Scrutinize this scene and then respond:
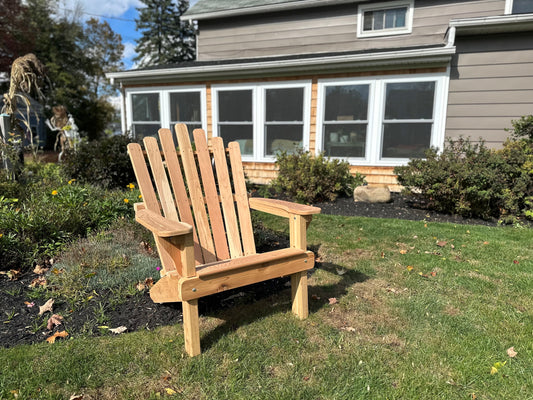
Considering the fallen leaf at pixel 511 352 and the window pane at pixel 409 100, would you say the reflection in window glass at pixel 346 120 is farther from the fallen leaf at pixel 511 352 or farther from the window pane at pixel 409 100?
the fallen leaf at pixel 511 352

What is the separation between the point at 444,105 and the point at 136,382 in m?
6.40

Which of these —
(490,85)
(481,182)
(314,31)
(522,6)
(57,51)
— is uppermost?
(57,51)

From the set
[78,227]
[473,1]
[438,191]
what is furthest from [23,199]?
[473,1]

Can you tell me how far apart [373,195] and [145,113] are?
5.97 meters

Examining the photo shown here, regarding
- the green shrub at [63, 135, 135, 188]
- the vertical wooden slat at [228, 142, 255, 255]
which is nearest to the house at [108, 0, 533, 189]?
the green shrub at [63, 135, 135, 188]

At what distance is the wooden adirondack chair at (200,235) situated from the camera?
77.4 inches

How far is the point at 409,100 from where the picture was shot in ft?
21.3

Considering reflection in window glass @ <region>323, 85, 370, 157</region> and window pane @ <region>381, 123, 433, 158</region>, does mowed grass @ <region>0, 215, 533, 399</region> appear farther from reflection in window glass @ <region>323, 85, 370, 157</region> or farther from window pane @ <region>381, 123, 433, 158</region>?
reflection in window glass @ <region>323, 85, 370, 157</region>

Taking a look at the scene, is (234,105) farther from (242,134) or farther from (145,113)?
(145,113)

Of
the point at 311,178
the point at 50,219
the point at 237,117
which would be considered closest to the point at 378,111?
the point at 311,178

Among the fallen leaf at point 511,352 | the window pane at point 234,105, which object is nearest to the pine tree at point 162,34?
the window pane at point 234,105

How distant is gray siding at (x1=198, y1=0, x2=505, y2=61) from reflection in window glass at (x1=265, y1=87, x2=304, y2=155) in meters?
1.76

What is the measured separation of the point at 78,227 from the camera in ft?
11.6

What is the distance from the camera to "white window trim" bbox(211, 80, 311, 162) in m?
7.10
